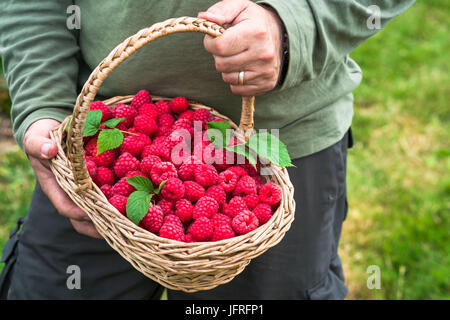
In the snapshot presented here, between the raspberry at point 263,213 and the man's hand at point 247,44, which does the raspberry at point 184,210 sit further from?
the man's hand at point 247,44

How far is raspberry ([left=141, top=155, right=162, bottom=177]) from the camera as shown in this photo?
1.00m

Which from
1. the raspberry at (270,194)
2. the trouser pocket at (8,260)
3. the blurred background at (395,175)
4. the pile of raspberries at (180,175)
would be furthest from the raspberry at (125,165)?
the blurred background at (395,175)

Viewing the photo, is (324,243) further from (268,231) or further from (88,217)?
(88,217)

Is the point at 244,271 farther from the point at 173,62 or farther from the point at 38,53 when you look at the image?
the point at 38,53

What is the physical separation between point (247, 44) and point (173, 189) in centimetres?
35

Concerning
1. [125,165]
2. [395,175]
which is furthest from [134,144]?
[395,175]

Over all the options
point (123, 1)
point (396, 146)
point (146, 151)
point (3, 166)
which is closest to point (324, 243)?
point (146, 151)

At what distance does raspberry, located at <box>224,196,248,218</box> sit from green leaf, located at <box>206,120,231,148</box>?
5.4 inches

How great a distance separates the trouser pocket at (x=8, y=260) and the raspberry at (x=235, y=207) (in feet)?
2.42

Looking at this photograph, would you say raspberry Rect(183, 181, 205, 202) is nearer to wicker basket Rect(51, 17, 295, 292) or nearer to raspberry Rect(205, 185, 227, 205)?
raspberry Rect(205, 185, 227, 205)

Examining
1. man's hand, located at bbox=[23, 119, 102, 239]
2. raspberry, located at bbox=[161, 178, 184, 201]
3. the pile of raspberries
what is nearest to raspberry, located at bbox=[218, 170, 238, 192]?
the pile of raspberries

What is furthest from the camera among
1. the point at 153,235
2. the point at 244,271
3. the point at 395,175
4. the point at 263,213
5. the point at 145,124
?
the point at 395,175

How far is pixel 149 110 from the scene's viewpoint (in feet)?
3.57

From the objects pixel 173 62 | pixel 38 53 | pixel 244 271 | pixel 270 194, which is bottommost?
pixel 244 271
